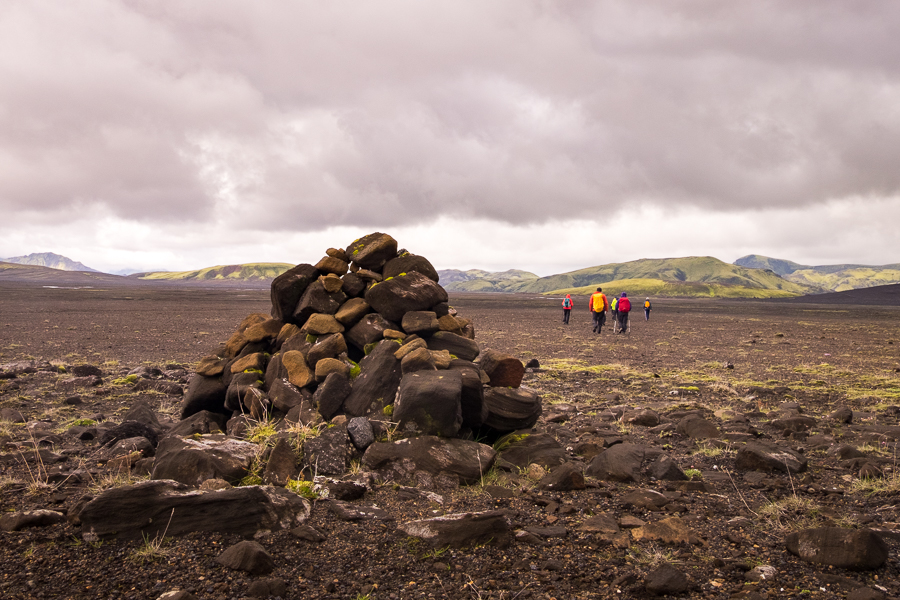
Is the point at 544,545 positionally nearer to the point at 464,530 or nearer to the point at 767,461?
the point at 464,530

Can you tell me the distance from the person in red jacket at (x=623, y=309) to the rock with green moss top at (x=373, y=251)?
23.9 meters

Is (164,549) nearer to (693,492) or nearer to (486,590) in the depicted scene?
(486,590)

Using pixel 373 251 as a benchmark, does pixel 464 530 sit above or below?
below

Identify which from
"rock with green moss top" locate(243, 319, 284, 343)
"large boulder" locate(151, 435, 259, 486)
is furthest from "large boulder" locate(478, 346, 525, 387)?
"rock with green moss top" locate(243, 319, 284, 343)

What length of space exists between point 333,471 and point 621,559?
13.4 feet

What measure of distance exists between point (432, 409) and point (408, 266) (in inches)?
178

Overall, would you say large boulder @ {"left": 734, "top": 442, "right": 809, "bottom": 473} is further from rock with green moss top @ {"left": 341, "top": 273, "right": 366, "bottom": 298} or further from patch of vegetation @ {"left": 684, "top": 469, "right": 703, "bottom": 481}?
rock with green moss top @ {"left": 341, "top": 273, "right": 366, "bottom": 298}

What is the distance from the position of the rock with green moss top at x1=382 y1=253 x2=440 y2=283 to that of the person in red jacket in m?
23.8

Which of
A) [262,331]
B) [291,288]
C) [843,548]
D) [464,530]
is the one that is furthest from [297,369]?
[843,548]

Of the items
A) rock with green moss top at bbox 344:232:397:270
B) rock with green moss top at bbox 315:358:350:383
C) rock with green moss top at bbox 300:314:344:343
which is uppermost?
rock with green moss top at bbox 344:232:397:270

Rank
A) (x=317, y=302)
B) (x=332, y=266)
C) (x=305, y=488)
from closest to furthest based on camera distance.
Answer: (x=305, y=488)
(x=317, y=302)
(x=332, y=266)

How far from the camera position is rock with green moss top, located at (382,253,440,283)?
11828 millimetres

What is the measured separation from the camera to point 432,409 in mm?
8133

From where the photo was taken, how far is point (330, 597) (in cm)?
480
